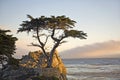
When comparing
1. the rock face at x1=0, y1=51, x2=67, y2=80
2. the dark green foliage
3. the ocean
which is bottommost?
the ocean

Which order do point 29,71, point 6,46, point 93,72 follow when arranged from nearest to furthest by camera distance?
point 6,46 → point 29,71 → point 93,72

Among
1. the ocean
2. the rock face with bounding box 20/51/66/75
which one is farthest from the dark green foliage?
the ocean

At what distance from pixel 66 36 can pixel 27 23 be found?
4.56 m

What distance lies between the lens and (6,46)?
1988 centimetres

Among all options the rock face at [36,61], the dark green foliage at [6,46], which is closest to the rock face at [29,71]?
the rock face at [36,61]

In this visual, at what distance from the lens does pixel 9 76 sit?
28969 mm

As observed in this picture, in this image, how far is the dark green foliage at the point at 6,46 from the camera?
19734 mm

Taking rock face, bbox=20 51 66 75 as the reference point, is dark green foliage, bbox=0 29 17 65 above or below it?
above

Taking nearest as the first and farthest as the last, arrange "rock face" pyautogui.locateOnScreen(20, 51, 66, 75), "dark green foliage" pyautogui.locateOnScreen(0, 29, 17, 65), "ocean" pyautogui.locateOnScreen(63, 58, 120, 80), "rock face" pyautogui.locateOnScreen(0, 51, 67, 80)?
"dark green foliage" pyautogui.locateOnScreen(0, 29, 17, 65)
"rock face" pyautogui.locateOnScreen(0, 51, 67, 80)
"rock face" pyautogui.locateOnScreen(20, 51, 66, 75)
"ocean" pyautogui.locateOnScreen(63, 58, 120, 80)

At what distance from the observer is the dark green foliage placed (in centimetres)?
1973

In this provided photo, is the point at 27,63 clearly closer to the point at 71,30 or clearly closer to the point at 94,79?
the point at 71,30

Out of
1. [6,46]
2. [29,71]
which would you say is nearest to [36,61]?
[29,71]

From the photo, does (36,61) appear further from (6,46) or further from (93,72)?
(93,72)

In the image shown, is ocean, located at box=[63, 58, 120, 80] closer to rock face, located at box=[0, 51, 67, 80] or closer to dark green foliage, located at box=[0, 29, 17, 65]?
rock face, located at box=[0, 51, 67, 80]
